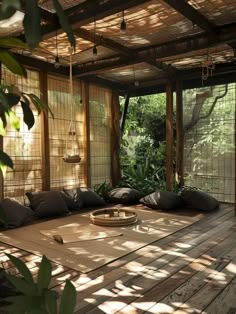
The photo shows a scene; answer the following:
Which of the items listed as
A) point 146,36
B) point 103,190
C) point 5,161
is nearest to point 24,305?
point 5,161

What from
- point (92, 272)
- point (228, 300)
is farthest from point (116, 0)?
point (228, 300)

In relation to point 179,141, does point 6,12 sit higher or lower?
lower

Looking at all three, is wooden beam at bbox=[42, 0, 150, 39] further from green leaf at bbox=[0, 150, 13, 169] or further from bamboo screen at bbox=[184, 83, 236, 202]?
bamboo screen at bbox=[184, 83, 236, 202]

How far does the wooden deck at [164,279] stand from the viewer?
219 cm

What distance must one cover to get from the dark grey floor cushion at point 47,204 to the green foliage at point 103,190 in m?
1.38

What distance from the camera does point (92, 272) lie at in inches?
111

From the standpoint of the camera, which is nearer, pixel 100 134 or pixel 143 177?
pixel 100 134

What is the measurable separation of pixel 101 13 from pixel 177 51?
1.77 m

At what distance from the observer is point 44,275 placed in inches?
24.8

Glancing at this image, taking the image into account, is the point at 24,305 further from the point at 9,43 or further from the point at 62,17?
the point at 9,43

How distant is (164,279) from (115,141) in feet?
16.0

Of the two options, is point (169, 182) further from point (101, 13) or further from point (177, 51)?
point (101, 13)

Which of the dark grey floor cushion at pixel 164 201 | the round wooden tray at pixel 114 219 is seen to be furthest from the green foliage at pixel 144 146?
the round wooden tray at pixel 114 219

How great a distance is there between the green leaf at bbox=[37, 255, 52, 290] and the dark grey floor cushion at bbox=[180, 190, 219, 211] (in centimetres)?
500
